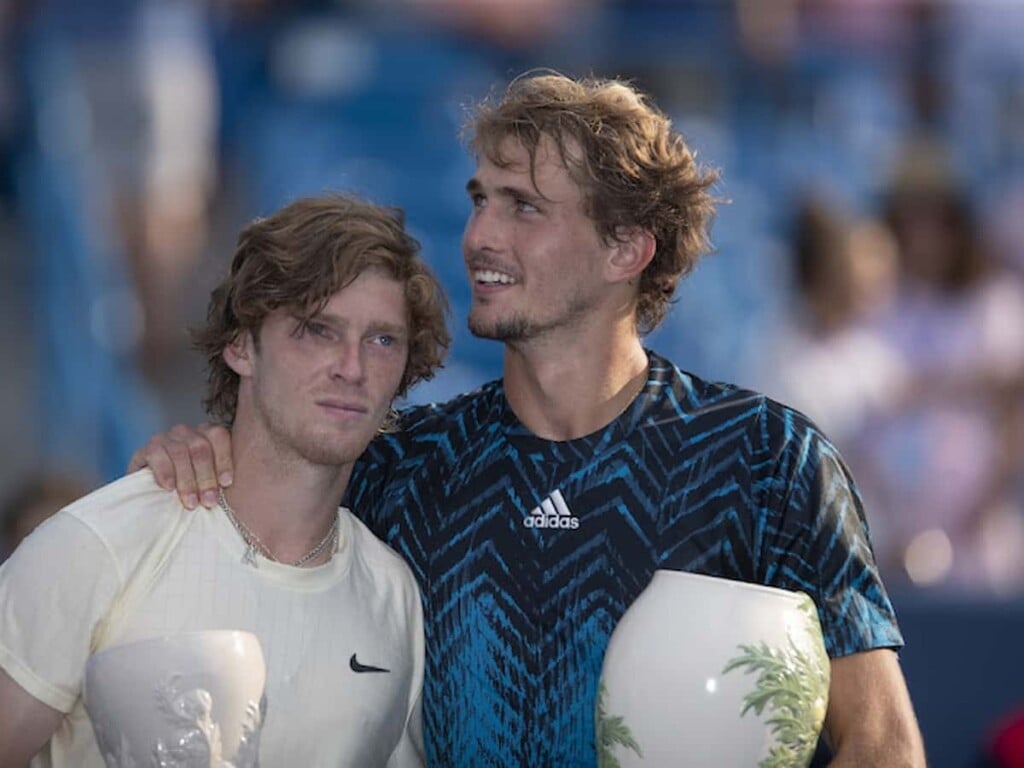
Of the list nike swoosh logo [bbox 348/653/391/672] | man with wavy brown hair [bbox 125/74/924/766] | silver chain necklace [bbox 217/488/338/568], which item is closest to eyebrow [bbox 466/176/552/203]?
man with wavy brown hair [bbox 125/74/924/766]

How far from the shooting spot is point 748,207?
657 cm

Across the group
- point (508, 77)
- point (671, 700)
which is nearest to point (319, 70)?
point (508, 77)

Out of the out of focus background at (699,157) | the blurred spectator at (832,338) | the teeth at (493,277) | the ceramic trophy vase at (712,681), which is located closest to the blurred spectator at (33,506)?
the out of focus background at (699,157)

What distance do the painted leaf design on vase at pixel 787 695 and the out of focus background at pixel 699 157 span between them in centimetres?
293

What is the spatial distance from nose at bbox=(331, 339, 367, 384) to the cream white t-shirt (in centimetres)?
32

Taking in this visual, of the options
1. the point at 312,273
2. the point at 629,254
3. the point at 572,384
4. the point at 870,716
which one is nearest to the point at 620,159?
the point at 629,254

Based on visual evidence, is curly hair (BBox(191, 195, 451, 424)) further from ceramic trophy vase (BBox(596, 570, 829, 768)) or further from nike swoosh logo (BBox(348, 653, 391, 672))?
ceramic trophy vase (BBox(596, 570, 829, 768))

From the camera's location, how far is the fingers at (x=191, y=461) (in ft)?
9.82

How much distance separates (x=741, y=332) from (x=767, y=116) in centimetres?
94

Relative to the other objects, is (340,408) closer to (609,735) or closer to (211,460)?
(211,460)

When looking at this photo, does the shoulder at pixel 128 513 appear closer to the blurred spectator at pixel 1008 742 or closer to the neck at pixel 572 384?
the neck at pixel 572 384

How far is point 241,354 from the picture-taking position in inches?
125

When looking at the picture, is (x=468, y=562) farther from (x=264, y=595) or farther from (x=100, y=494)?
(x=100, y=494)

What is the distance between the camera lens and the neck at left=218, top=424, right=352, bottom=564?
9.95 feet
